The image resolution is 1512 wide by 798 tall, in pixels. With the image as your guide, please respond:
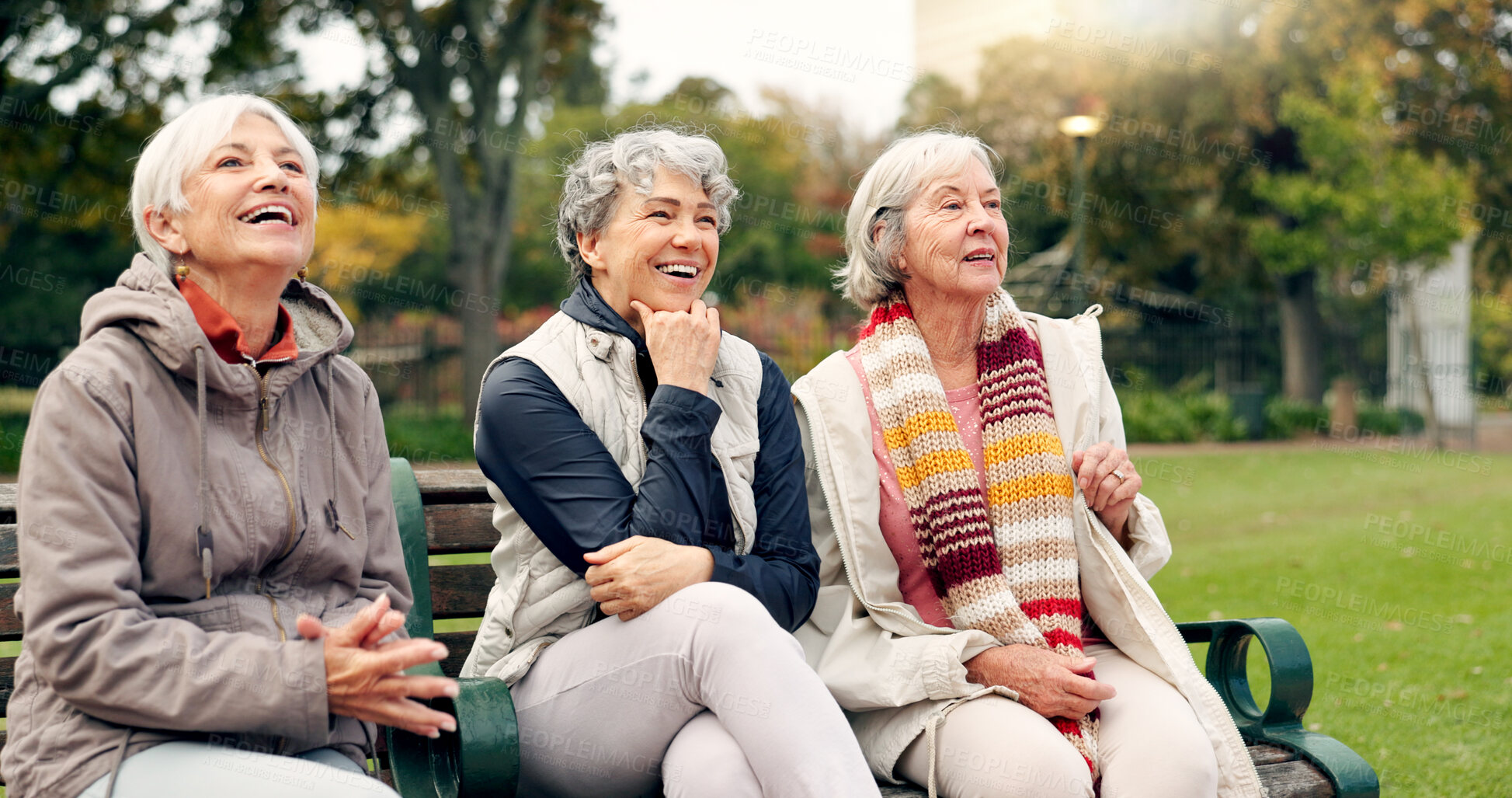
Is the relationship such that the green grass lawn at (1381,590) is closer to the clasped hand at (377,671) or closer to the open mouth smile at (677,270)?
the open mouth smile at (677,270)

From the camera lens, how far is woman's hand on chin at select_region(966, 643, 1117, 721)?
2625mm

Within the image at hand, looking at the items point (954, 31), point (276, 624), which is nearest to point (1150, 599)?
point (276, 624)

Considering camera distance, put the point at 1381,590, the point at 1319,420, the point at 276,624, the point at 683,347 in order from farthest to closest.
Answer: the point at 1319,420, the point at 1381,590, the point at 683,347, the point at 276,624

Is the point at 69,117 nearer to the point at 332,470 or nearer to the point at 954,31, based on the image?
the point at 332,470

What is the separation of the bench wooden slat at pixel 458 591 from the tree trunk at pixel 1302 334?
21.1 meters

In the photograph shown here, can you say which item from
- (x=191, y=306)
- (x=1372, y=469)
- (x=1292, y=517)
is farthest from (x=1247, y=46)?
(x=191, y=306)

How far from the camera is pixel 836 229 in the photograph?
3100cm

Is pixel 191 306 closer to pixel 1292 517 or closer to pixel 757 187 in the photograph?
pixel 1292 517

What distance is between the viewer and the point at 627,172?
2.72m

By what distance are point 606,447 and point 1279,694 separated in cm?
165

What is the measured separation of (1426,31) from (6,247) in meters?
25.2

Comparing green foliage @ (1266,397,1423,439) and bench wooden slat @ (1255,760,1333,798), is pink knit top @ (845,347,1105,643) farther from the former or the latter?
green foliage @ (1266,397,1423,439)

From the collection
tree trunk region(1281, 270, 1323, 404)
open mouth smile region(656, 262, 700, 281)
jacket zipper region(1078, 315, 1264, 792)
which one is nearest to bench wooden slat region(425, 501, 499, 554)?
open mouth smile region(656, 262, 700, 281)

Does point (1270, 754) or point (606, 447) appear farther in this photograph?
point (1270, 754)
